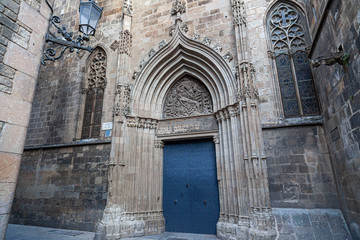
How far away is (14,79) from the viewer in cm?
387

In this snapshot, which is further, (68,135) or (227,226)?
(68,135)

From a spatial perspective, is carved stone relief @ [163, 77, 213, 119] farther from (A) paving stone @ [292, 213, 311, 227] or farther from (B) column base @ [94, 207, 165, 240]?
(A) paving stone @ [292, 213, 311, 227]

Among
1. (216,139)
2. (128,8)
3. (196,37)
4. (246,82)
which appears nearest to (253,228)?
(216,139)

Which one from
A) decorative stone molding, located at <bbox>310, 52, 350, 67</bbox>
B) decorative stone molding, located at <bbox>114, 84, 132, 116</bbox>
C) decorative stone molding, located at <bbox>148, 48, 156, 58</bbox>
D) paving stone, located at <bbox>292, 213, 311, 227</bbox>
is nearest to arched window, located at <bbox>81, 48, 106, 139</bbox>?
decorative stone molding, located at <bbox>114, 84, 132, 116</bbox>

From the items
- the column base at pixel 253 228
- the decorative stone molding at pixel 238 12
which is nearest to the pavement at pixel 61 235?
the column base at pixel 253 228

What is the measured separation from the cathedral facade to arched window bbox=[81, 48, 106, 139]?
0.16 feet

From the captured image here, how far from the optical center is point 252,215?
523 cm

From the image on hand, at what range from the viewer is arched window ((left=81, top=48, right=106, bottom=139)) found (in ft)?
26.9

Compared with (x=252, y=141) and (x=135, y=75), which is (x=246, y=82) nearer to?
(x=252, y=141)

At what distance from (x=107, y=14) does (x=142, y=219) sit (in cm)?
832

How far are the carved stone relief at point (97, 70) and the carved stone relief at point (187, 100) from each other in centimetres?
286

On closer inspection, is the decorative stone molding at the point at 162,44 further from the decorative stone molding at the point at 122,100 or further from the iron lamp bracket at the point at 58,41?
the iron lamp bracket at the point at 58,41

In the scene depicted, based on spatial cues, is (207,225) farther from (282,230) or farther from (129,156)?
(129,156)

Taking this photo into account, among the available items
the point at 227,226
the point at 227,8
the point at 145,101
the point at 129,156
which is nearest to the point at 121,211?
the point at 129,156
